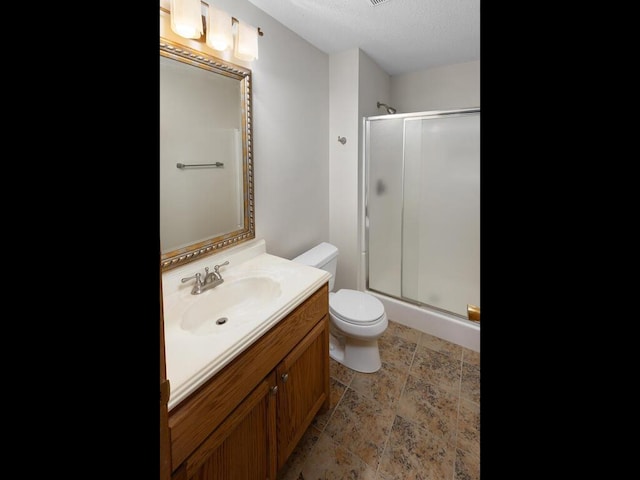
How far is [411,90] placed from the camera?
2730 mm

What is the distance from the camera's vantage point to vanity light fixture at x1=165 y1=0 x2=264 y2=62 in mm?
1150

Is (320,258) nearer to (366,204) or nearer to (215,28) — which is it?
(366,204)

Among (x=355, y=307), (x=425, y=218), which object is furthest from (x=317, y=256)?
(x=425, y=218)

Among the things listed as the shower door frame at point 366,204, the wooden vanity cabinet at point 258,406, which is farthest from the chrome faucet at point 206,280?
the shower door frame at point 366,204

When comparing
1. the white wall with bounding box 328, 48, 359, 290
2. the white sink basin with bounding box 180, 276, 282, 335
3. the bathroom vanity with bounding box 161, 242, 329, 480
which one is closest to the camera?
the bathroom vanity with bounding box 161, 242, 329, 480

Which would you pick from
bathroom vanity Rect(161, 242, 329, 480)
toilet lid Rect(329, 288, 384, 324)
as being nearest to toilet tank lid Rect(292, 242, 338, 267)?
toilet lid Rect(329, 288, 384, 324)

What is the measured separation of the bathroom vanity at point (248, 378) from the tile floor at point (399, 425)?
172mm

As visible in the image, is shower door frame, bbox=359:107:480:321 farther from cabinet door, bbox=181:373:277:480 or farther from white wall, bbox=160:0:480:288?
cabinet door, bbox=181:373:277:480

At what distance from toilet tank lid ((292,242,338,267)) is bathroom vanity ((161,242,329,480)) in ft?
1.37

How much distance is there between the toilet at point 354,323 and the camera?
5.76 ft

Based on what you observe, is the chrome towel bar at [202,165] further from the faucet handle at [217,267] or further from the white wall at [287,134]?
the faucet handle at [217,267]
